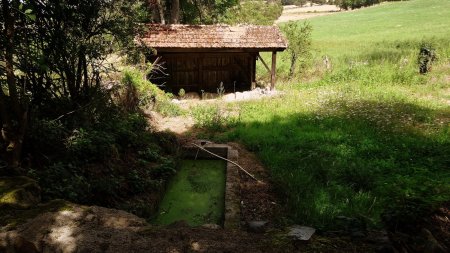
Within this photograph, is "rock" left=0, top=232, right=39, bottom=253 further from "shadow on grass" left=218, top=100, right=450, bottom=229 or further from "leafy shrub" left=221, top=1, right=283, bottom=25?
"leafy shrub" left=221, top=1, right=283, bottom=25

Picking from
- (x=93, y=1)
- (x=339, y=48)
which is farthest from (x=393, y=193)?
(x=339, y=48)

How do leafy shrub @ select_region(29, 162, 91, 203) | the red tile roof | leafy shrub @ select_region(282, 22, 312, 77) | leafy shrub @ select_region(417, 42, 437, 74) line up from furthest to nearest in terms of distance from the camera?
leafy shrub @ select_region(282, 22, 312, 77), leafy shrub @ select_region(417, 42, 437, 74), the red tile roof, leafy shrub @ select_region(29, 162, 91, 203)

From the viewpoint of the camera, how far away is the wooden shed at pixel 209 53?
54.9 feet

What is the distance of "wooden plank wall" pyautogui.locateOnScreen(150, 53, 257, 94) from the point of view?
18.0 m

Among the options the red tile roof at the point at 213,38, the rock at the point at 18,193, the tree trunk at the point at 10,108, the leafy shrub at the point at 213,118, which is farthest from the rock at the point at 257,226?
the red tile roof at the point at 213,38

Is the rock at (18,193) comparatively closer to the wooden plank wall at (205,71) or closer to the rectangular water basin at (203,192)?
the rectangular water basin at (203,192)

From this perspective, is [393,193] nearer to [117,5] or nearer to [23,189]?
[23,189]

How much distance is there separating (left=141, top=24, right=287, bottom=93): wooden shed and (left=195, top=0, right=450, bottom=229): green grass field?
2.51m

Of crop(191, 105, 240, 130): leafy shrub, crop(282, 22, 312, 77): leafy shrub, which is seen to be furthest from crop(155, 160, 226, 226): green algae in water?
crop(282, 22, 312, 77): leafy shrub

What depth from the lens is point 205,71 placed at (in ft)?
60.2

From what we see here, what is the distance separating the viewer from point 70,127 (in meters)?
7.32

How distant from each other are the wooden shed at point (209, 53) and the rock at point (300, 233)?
1345 cm

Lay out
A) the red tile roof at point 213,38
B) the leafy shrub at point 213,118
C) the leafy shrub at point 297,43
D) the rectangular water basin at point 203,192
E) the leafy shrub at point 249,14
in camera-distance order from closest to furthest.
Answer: the rectangular water basin at point 203,192 < the leafy shrub at point 213,118 < the red tile roof at point 213,38 < the leafy shrub at point 297,43 < the leafy shrub at point 249,14

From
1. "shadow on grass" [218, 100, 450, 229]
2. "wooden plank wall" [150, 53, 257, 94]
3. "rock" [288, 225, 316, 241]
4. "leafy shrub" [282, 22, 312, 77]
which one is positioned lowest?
"shadow on grass" [218, 100, 450, 229]
